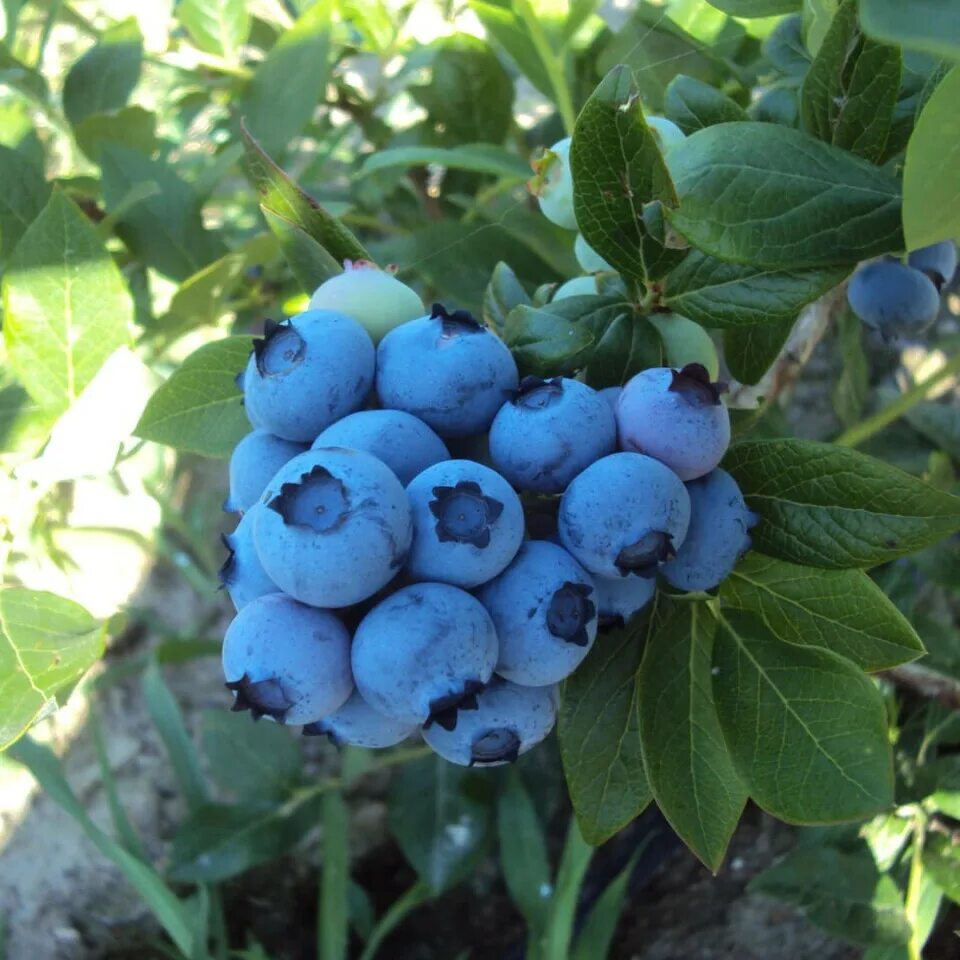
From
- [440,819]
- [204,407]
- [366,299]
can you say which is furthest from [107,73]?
[440,819]

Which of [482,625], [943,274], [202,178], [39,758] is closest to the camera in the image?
[482,625]

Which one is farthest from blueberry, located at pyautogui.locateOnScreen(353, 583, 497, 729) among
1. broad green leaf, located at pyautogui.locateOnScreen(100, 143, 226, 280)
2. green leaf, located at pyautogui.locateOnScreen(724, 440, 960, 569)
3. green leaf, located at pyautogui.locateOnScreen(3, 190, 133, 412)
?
broad green leaf, located at pyautogui.locateOnScreen(100, 143, 226, 280)

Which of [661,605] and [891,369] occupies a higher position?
[661,605]

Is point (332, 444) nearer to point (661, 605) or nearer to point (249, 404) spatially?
point (249, 404)

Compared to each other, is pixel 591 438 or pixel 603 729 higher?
pixel 591 438

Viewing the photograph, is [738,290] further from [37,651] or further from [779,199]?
[37,651]

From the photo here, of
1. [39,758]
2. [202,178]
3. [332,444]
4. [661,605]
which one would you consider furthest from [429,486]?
[39,758]
